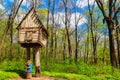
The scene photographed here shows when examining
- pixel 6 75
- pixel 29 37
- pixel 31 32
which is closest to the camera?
pixel 6 75

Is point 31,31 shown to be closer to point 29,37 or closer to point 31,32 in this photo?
point 31,32

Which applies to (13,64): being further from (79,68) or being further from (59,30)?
(59,30)

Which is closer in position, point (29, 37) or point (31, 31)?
point (29, 37)

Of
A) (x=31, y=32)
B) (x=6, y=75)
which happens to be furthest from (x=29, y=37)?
(x=6, y=75)

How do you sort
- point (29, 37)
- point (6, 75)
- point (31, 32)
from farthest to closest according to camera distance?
point (31, 32)
point (29, 37)
point (6, 75)

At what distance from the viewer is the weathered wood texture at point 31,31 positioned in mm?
17000

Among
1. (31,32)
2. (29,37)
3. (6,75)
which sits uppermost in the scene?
(31,32)

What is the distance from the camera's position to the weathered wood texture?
1700cm

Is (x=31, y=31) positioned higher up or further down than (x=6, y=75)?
higher up

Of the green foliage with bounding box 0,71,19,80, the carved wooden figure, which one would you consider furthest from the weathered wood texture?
the green foliage with bounding box 0,71,19,80

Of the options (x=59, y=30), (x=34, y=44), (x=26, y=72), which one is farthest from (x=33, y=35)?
(x=59, y=30)

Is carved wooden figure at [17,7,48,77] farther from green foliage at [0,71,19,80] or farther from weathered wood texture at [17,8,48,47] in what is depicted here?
green foliage at [0,71,19,80]

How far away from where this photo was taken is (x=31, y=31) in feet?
56.5

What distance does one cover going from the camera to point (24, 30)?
17375 mm
